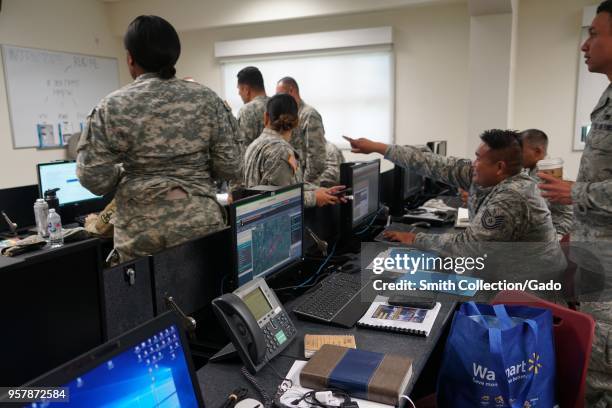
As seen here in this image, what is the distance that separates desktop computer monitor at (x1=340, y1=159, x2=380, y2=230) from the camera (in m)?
2.34

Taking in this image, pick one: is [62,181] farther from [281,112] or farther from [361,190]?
[361,190]

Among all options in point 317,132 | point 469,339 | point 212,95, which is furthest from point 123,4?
point 469,339

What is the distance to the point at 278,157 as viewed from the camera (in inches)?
86.7

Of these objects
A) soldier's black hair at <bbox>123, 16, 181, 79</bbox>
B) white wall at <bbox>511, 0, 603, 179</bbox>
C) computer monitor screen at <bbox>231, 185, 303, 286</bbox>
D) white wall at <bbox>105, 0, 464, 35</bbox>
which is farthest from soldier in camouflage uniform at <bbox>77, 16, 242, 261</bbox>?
white wall at <bbox>511, 0, 603, 179</bbox>

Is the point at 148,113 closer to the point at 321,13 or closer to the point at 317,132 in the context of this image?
the point at 317,132

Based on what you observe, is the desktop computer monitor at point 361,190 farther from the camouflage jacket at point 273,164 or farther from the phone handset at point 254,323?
the phone handset at point 254,323

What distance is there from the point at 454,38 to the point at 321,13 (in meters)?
1.36

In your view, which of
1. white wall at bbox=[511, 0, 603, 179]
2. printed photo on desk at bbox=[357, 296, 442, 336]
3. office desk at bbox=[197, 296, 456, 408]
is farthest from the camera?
white wall at bbox=[511, 0, 603, 179]

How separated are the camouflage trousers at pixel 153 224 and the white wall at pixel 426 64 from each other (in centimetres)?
380

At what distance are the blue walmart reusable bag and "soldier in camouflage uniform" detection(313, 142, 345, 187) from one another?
2387mm

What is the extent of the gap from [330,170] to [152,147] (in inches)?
94.4

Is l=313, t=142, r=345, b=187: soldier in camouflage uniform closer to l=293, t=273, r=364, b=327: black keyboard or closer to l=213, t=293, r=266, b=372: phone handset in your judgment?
l=293, t=273, r=364, b=327: black keyboard

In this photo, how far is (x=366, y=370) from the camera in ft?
3.73

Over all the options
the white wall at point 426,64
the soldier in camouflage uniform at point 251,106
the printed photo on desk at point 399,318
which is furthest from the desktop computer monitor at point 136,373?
the white wall at point 426,64
